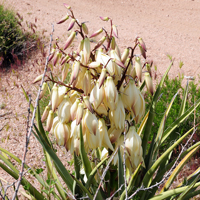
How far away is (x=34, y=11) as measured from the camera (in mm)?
5484

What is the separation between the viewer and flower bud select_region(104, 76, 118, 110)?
3.04 feet

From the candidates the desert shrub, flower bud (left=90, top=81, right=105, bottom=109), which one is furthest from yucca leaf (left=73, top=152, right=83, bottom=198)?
the desert shrub

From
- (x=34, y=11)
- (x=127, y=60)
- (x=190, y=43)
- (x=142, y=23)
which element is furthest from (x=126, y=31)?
(x=127, y=60)

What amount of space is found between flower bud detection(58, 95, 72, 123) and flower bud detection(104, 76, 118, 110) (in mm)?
165

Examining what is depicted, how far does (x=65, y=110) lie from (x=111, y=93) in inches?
8.1

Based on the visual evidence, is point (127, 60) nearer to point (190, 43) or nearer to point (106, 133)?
point (106, 133)

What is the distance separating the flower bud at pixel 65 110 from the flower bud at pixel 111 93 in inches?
6.5

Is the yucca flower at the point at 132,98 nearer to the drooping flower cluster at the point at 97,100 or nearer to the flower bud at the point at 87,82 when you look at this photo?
the drooping flower cluster at the point at 97,100

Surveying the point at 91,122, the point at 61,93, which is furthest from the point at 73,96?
the point at 91,122

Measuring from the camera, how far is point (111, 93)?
3.04 ft

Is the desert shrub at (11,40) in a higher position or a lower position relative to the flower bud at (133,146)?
higher

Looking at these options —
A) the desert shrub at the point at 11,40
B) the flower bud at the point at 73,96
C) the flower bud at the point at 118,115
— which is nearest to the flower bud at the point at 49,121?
the flower bud at the point at 73,96

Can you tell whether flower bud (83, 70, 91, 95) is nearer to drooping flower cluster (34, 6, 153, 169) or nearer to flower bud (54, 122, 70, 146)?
drooping flower cluster (34, 6, 153, 169)

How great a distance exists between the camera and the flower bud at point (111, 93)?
3.04 feet
